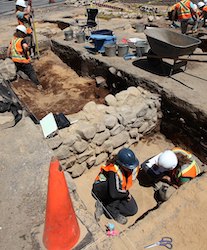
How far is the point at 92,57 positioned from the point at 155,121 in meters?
3.02

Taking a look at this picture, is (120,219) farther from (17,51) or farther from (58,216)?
(17,51)

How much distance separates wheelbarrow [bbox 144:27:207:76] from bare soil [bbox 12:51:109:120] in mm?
1745

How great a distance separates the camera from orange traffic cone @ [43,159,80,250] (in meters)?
2.47

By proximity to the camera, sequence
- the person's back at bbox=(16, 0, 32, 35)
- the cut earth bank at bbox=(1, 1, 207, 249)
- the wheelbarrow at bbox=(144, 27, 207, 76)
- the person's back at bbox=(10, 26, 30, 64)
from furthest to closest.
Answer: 1. the person's back at bbox=(16, 0, 32, 35)
2. the person's back at bbox=(10, 26, 30, 64)
3. the wheelbarrow at bbox=(144, 27, 207, 76)
4. the cut earth bank at bbox=(1, 1, 207, 249)

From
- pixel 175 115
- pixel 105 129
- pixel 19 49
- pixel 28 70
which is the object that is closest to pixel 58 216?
pixel 105 129

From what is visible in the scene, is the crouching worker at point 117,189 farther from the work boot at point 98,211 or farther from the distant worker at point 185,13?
the distant worker at point 185,13

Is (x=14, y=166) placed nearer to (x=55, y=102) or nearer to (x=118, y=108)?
(x=118, y=108)

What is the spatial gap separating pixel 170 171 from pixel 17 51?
17.8 feet

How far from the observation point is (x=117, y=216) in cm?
406

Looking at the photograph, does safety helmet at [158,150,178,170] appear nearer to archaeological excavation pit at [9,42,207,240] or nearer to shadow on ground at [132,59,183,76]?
archaeological excavation pit at [9,42,207,240]

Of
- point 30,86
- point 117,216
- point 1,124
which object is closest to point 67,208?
point 117,216

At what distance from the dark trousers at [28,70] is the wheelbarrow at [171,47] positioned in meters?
3.52

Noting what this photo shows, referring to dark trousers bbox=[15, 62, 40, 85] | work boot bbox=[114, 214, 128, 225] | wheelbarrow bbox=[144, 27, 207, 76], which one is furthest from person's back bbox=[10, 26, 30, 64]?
work boot bbox=[114, 214, 128, 225]

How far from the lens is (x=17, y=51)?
712 centimetres
